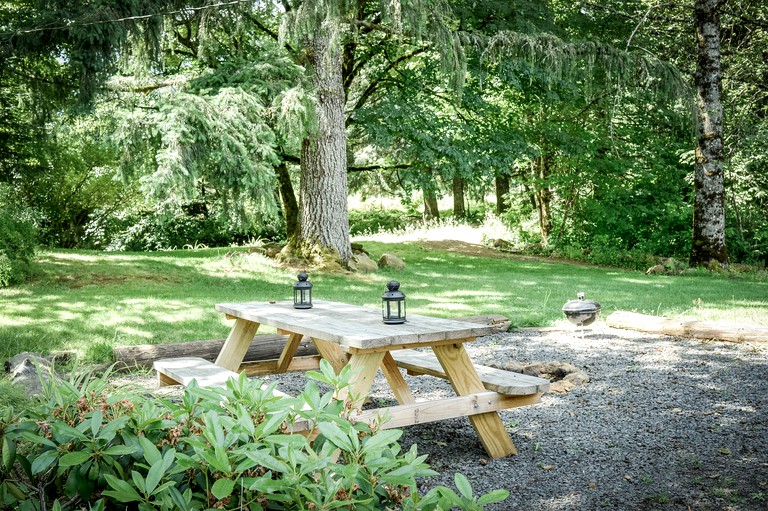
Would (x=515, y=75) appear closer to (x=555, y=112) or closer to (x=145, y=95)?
(x=555, y=112)

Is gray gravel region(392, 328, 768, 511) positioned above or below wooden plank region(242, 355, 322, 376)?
below

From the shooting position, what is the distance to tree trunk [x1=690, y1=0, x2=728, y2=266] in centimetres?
1423

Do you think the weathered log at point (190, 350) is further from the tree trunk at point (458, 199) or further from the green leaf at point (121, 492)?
the tree trunk at point (458, 199)

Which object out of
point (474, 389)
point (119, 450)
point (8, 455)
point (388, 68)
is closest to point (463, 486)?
point (119, 450)

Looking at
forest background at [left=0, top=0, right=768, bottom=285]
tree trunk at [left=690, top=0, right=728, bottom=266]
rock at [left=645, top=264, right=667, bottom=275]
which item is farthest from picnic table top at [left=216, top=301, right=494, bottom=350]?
tree trunk at [left=690, top=0, right=728, bottom=266]

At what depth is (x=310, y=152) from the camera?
43.3 ft

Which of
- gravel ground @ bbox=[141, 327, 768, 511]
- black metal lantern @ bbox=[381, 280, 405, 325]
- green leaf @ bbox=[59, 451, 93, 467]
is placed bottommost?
gravel ground @ bbox=[141, 327, 768, 511]

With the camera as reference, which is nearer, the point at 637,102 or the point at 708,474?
the point at 708,474

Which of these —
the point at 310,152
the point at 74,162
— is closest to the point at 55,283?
the point at 310,152

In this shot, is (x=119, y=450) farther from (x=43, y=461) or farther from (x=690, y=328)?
(x=690, y=328)

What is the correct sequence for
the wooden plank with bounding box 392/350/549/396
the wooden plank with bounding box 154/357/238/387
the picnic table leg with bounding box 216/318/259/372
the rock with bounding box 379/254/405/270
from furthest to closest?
the rock with bounding box 379/254/405/270 < the picnic table leg with bounding box 216/318/259/372 < the wooden plank with bounding box 154/357/238/387 < the wooden plank with bounding box 392/350/549/396

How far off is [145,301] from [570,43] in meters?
9.11

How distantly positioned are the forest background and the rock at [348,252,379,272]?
0.36 m

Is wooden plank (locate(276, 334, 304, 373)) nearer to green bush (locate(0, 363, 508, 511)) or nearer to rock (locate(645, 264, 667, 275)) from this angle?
green bush (locate(0, 363, 508, 511))
